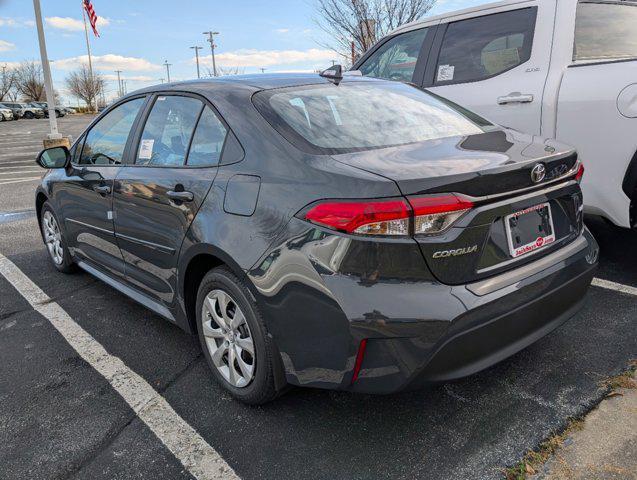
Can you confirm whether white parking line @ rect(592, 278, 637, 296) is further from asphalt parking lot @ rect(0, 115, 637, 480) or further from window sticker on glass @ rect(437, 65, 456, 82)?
window sticker on glass @ rect(437, 65, 456, 82)

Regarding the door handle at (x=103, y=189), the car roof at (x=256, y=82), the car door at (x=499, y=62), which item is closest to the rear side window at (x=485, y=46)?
the car door at (x=499, y=62)

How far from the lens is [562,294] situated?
7.58ft

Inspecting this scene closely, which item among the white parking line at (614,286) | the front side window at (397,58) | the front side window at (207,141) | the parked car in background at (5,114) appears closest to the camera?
the front side window at (207,141)

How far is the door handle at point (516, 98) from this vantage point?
3.84m

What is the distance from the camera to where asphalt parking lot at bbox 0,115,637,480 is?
215 centimetres

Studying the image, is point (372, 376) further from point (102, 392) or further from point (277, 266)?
point (102, 392)

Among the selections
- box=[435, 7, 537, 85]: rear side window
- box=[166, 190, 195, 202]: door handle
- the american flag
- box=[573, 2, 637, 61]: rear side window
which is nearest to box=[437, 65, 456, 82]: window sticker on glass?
box=[435, 7, 537, 85]: rear side window

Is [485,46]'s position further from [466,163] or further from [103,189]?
[103,189]

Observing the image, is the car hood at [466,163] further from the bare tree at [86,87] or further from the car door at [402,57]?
the bare tree at [86,87]

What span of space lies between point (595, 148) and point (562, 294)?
1.62 metres

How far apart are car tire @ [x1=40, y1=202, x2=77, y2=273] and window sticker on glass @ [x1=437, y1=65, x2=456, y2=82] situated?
347cm

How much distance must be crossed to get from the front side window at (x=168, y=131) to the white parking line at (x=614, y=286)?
2.96 meters

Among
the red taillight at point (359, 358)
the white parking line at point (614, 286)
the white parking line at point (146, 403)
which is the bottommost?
the white parking line at point (146, 403)

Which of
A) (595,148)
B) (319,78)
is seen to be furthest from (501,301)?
(595,148)
